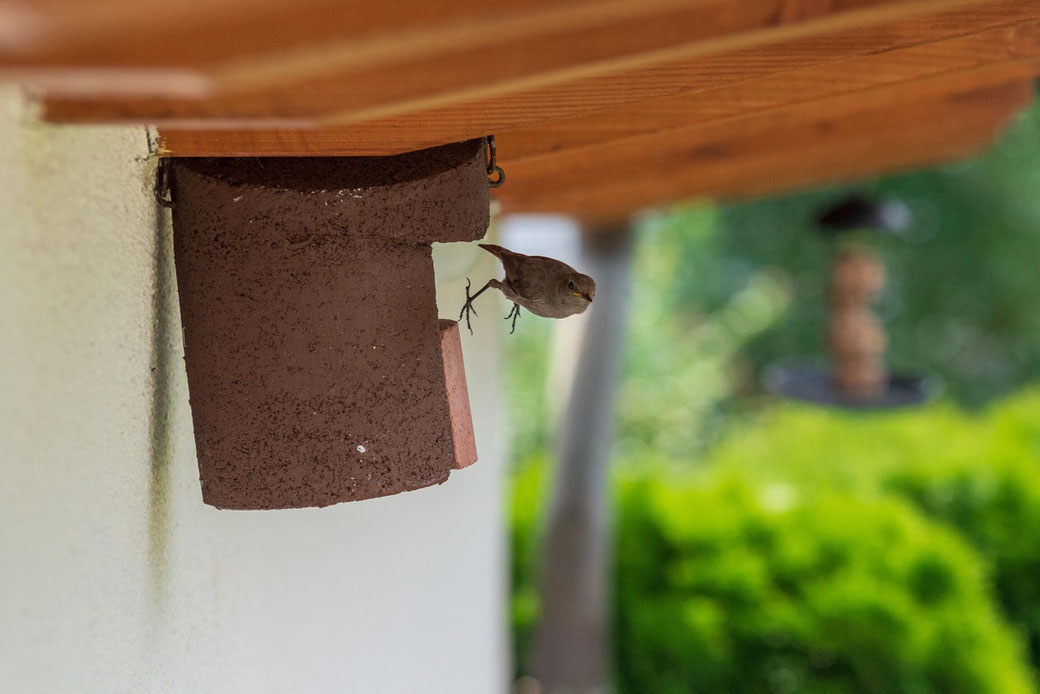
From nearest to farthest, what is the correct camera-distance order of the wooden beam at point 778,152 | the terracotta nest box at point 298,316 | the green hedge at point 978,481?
1. the terracotta nest box at point 298,316
2. the wooden beam at point 778,152
3. the green hedge at point 978,481

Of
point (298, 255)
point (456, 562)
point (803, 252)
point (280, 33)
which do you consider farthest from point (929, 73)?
point (803, 252)

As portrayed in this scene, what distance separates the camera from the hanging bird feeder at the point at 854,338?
338 cm

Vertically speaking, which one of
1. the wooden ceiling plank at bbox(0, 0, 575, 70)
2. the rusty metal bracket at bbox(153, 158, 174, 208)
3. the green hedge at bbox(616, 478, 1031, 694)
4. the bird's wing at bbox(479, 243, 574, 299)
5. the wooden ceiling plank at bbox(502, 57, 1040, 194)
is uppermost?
the wooden ceiling plank at bbox(502, 57, 1040, 194)

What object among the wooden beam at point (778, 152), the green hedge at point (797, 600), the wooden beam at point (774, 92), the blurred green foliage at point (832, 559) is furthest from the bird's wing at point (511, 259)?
the green hedge at point (797, 600)

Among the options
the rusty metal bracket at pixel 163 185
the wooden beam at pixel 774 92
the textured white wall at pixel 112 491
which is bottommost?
the textured white wall at pixel 112 491

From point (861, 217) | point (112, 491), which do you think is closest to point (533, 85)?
point (112, 491)

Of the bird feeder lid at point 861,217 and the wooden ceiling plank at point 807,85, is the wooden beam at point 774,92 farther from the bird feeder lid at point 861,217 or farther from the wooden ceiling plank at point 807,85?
the bird feeder lid at point 861,217

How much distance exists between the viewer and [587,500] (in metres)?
3.98

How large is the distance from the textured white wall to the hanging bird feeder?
240 centimetres

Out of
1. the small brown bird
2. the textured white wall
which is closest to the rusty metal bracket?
the textured white wall

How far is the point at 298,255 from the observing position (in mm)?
900

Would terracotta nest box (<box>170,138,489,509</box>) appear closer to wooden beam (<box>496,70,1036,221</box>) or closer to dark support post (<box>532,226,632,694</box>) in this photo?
wooden beam (<box>496,70,1036,221</box>)

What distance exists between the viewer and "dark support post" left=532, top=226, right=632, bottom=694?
Result: 13.1ft

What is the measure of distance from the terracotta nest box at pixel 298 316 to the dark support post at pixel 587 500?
3103mm
